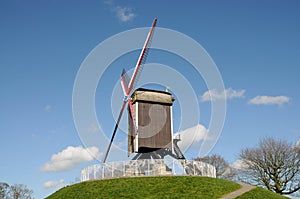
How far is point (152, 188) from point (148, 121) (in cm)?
896

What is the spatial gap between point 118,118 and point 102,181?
8.94m

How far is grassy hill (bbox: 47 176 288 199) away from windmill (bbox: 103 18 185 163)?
5611mm

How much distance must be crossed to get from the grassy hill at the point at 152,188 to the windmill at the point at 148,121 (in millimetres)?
5611

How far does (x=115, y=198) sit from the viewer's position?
25.7 metres

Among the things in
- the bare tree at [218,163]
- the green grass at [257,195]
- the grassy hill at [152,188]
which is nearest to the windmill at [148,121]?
the grassy hill at [152,188]

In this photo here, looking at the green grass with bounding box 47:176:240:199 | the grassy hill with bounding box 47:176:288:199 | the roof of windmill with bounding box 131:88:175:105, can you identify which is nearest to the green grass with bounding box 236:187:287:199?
the grassy hill with bounding box 47:176:288:199

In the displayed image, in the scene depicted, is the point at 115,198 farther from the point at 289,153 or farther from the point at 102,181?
the point at 289,153

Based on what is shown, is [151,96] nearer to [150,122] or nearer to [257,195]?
[150,122]

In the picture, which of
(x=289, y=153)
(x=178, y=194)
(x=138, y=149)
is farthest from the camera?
(x=289, y=153)

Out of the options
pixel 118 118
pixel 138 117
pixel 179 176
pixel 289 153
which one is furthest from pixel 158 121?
pixel 289 153

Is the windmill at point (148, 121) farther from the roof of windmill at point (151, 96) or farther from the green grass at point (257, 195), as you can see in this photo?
the green grass at point (257, 195)

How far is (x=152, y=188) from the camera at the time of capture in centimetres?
2708

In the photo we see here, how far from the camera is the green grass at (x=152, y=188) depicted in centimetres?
2595

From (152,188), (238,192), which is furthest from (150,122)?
(238,192)
